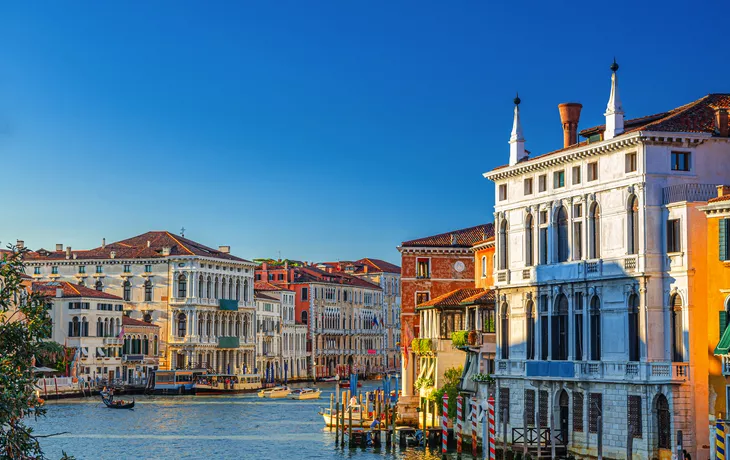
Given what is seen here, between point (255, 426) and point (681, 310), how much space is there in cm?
2457

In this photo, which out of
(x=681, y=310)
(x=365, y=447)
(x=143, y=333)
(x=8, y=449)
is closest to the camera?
(x=8, y=449)

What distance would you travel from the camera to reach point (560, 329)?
2884 cm

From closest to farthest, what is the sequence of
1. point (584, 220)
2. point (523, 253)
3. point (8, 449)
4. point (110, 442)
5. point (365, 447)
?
point (8, 449)
point (584, 220)
point (523, 253)
point (365, 447)
point (110, 442)

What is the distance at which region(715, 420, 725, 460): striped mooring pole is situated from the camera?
22.5m

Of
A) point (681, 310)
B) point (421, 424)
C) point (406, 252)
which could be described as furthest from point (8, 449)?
point (406, 252)

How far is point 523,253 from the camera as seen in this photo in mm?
30469

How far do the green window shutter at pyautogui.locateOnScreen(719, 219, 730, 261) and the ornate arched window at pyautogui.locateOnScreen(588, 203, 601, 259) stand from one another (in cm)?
348

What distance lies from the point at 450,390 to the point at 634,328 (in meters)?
10.4

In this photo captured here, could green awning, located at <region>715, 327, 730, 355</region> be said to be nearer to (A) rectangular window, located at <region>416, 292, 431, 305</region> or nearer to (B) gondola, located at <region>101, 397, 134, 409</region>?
(A) rectangular window, located at <region>416, 292, 431, 305</region>

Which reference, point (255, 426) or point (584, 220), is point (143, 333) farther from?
point (584, 220)

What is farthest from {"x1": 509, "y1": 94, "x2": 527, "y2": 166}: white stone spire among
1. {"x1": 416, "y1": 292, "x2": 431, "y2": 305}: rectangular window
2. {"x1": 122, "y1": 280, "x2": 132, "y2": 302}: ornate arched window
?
{"x1": 122, "y1": 280, "x2": 132, "y2": 302}: ornate arched window

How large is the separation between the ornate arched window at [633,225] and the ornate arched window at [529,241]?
3980mm

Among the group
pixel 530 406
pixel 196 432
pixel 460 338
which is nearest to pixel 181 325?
pixel 196 432

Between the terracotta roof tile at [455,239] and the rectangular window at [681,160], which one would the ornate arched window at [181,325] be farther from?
the rectangular window at [681,160]
